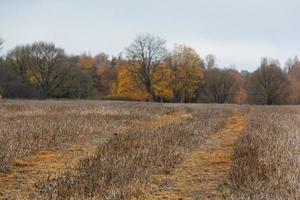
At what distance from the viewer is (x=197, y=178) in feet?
22.4

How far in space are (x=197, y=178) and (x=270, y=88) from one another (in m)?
68.3

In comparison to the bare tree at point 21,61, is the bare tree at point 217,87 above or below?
below

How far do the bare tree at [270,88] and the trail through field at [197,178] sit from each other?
211 feet

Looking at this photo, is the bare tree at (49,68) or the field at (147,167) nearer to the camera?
the field at (147,167)

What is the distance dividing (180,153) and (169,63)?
6666cm

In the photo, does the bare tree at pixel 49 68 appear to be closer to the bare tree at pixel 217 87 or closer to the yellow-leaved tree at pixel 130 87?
the yellow-leaved tree at pixel 130 87

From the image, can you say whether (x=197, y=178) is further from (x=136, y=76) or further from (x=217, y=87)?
(x=217, y=87)

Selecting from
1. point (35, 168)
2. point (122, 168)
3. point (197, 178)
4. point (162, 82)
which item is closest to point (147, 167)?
point (122, 168)

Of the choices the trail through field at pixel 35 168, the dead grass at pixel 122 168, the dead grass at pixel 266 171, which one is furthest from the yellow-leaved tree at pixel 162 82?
the dead grass at pixel 266 171

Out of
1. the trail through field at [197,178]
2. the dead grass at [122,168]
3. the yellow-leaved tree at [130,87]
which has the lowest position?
the trail through field at [197,178]

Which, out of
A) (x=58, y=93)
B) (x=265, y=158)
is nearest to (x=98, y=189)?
(x=265, y=158)

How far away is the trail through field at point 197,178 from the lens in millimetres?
5754

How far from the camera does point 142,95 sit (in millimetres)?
66625

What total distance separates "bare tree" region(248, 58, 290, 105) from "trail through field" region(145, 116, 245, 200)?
64368mm
